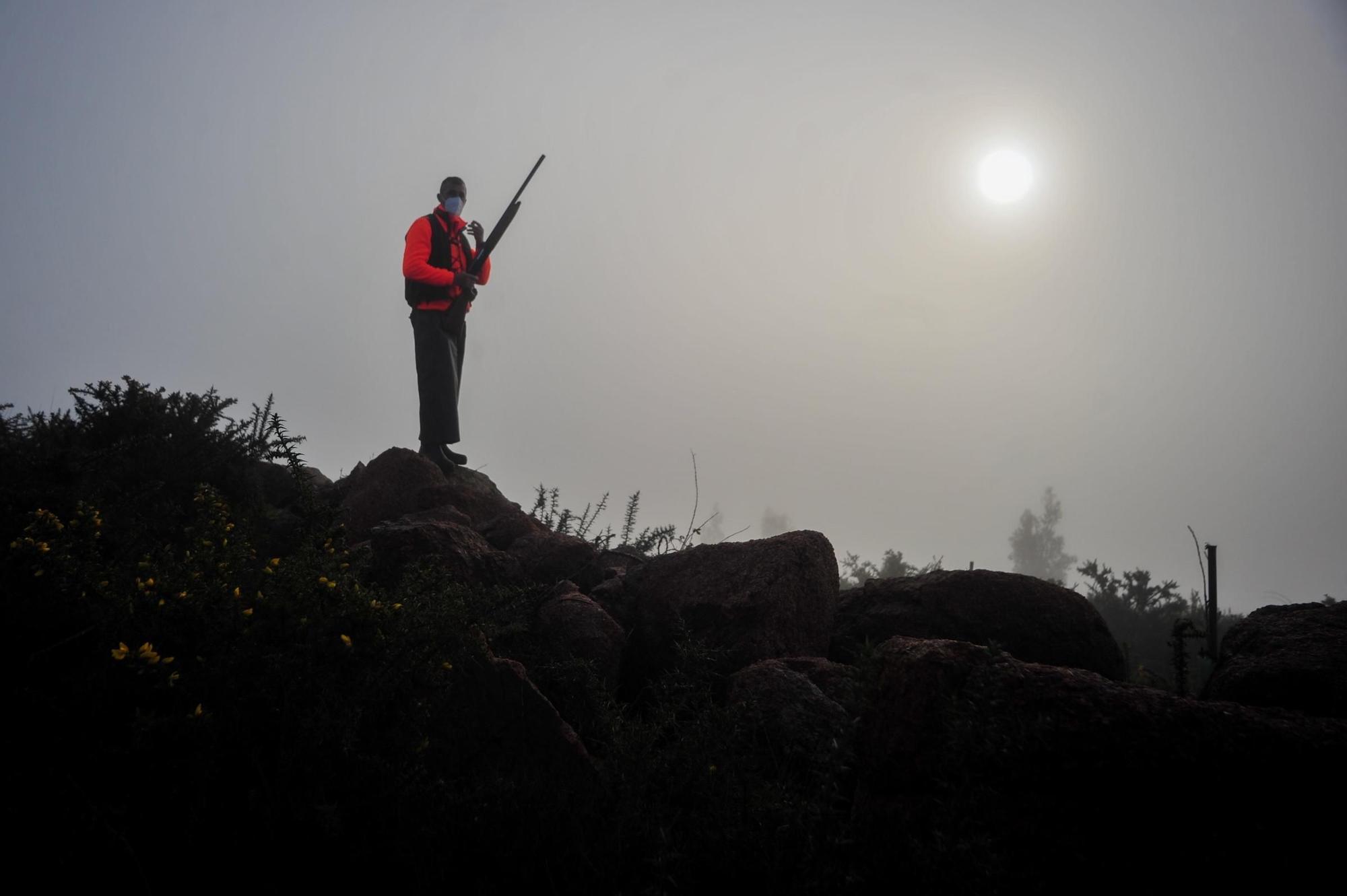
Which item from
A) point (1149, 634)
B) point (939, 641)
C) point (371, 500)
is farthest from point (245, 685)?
point (1149, 634)

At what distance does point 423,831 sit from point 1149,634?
13.9 m

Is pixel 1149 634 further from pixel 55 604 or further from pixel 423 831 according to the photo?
pixel 55 604

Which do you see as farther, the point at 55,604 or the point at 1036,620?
the point at 1036,620

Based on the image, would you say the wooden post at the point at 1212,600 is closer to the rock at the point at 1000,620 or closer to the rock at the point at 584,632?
the rock at the point at 1000,620

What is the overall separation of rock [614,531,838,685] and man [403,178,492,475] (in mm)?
3855

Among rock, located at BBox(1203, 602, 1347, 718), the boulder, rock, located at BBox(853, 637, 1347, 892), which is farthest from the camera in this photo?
the boulder

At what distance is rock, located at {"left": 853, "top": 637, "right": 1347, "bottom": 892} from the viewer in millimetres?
2172

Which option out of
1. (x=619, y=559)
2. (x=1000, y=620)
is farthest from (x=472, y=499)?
(x=1000, y=620)

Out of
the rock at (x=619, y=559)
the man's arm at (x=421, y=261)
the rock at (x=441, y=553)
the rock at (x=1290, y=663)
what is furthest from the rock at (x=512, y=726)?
the man's arm at (x=421, y=261)

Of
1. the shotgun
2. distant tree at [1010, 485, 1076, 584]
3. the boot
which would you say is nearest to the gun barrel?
the shotgun

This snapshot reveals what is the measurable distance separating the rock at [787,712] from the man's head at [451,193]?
22.9ft

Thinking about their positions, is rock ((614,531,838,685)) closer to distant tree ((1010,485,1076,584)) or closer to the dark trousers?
the dark trousers

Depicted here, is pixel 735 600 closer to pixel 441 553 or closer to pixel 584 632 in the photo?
pixel 584 632

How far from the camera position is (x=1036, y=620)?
14.7ft
